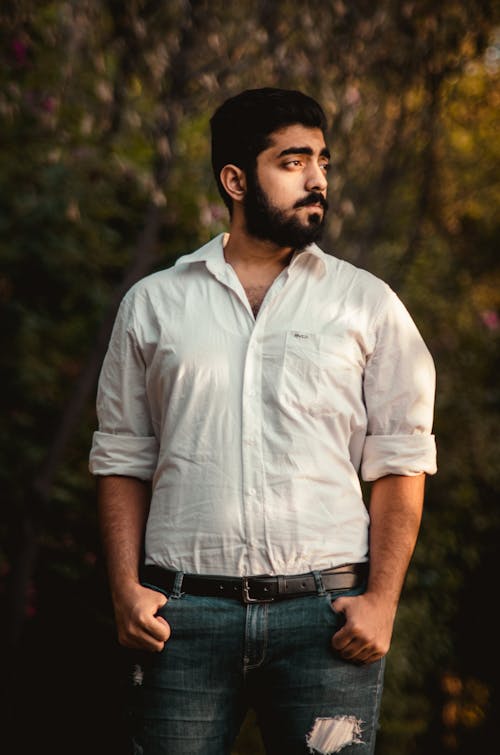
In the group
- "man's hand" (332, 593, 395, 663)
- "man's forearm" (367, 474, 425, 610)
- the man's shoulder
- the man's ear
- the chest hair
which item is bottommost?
"man's hand" (332, 593, 395, 663)

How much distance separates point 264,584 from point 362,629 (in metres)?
0.20

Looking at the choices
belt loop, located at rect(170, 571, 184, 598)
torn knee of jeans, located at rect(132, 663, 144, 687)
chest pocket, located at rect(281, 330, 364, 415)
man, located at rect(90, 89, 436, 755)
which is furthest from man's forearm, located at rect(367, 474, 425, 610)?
torn knee of jeans, located at rect(132, 663, 144, 687)

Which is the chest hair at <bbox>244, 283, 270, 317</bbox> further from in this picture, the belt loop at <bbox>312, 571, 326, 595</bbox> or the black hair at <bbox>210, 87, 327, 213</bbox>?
the belt loop at <bbox>312, 571, 326, 595</bbox>

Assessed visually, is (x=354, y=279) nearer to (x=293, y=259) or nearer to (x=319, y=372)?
(x=293, y=259)

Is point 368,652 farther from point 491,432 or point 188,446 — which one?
point 491,432

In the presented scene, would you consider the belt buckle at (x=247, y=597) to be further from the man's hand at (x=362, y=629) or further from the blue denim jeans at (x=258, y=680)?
the man's hand at (x=362, y=629)

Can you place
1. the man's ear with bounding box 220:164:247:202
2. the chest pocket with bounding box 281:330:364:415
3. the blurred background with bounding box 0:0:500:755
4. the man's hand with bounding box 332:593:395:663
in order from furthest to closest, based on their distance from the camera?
the blurred background with bounding box 0:0:500:755, the man's ear with bounding box 220:164:247:202, the chest pocket with bounding box 281:330:364:415, the man's hand with bounding box 332:593:395:663

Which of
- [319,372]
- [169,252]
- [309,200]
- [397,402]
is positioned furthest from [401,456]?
[169,252]

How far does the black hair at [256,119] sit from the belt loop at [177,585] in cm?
90

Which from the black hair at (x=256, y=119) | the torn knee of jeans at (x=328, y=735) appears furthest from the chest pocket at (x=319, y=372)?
the torn knee of jeans at (x=328, y=735)

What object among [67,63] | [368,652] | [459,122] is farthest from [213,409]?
[459,122]

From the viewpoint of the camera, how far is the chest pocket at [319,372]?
6.29ft

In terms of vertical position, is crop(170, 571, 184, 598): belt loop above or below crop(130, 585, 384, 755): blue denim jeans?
above

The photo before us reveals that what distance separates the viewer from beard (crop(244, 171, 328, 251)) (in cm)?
207
